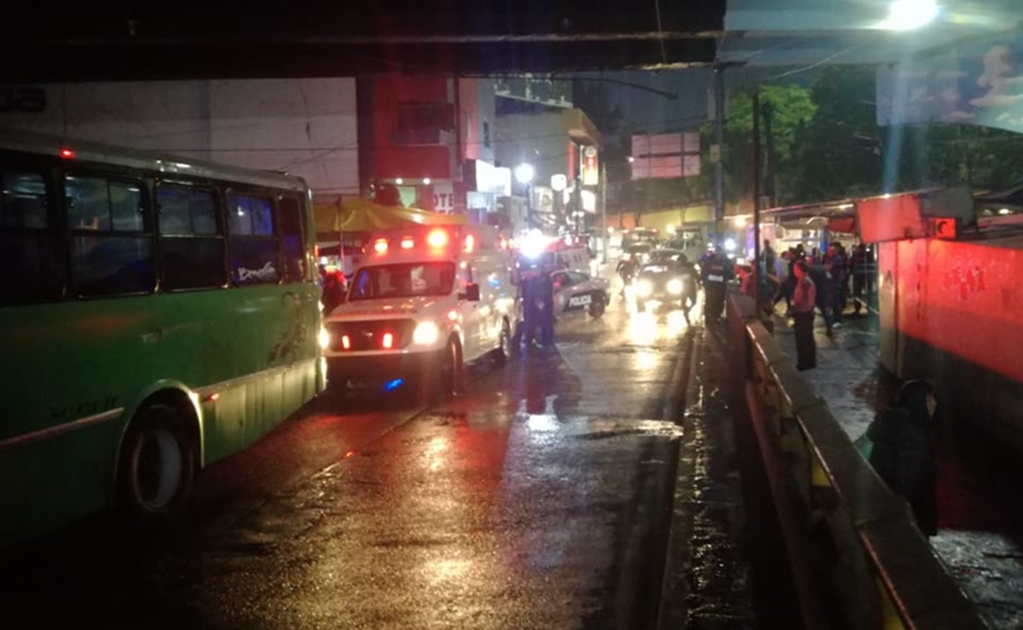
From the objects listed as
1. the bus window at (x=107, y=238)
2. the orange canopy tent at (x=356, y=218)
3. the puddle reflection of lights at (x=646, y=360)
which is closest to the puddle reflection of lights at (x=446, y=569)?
the bus window at (x=107, y=238)

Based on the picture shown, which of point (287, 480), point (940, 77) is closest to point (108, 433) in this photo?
point (287, 480)

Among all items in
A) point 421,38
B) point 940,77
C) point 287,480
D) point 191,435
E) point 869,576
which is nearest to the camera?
point 869,576

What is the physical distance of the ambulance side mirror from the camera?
55.6 ft

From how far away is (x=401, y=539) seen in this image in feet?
26.8

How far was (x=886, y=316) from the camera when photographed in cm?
1750

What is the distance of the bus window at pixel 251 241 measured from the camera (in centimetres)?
1015

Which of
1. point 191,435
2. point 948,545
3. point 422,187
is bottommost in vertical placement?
point 948,545

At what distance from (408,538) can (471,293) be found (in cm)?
903

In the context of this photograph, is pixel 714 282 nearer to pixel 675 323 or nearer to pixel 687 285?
pixel 675 323

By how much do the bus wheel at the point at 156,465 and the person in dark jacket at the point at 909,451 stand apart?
5209mm

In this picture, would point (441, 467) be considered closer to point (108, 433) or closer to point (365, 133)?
point (108, 433)

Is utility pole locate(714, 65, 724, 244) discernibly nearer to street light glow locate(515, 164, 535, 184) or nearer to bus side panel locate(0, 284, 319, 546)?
street light glow locate(515, 164, 535, 184)

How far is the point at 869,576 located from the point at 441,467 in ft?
23.7

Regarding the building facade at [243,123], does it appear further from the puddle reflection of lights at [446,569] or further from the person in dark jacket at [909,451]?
the person in dark jacket at [909,451]
